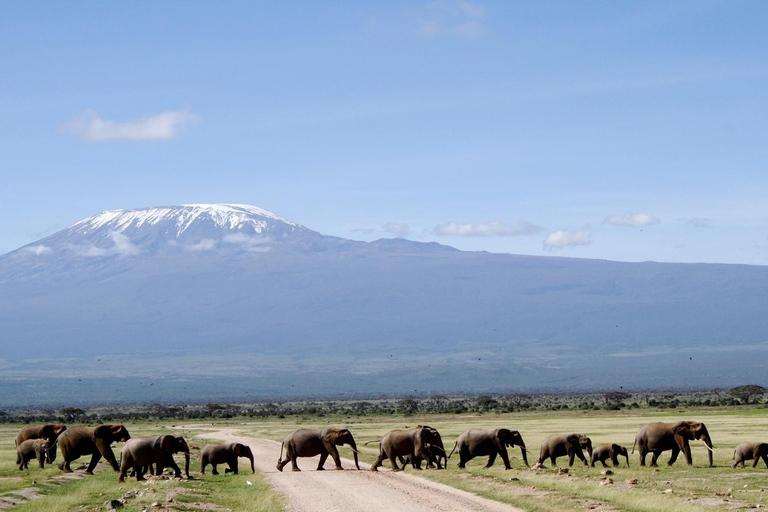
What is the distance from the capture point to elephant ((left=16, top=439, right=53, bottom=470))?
116 ft

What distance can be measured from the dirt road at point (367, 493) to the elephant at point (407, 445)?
3.02ft

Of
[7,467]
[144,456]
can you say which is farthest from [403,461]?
[7,467]

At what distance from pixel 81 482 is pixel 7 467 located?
7.32 m

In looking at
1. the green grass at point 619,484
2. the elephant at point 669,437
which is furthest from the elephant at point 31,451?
the elephant at point 669,437

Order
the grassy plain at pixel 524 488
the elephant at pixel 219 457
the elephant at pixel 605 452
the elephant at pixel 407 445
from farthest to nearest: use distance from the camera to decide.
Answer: the elephant at pixel 219 457 < the elephant at pixel 605 452 < the elephant at pixel 407 445 < the grassy plain at pixel 524 488

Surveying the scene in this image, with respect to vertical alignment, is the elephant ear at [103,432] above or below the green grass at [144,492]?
above

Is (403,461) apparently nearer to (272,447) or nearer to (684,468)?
(684,468)

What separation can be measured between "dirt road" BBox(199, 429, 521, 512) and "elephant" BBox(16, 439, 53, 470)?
813cm

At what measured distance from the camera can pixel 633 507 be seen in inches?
902

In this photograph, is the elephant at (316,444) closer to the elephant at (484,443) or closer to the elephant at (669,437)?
the elephant at (484,443)

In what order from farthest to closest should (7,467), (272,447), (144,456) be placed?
(272,447) < (7,467) < (144,456)

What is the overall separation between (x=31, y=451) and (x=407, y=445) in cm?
1368

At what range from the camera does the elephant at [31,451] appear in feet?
116

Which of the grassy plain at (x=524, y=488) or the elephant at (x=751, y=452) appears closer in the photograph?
the grassy plain at (x=524, y=488)
